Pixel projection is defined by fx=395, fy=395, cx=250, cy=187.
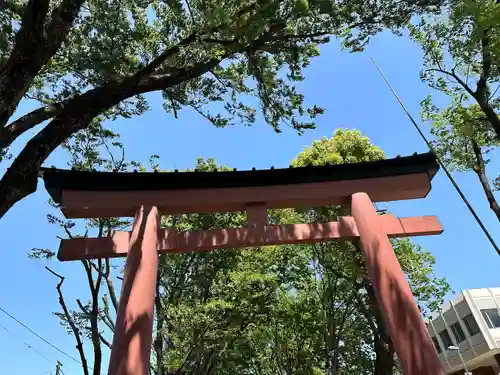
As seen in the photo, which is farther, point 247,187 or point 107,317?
point 107,317

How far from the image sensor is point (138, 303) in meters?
4.16

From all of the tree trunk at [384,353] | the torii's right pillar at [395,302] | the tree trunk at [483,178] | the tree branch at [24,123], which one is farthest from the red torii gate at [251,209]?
the tree trunk at [384,353]

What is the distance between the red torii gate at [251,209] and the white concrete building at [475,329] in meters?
18.0

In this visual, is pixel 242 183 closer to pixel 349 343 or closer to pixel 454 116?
pixel 454 116

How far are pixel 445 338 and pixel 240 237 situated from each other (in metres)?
25.2

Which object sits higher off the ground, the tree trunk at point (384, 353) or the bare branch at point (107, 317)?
the bare branch at point (107, 317)

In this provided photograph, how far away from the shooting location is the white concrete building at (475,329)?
2120 centimetres

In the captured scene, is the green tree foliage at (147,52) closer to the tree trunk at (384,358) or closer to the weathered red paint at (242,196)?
the weathered red paint at (242,196)

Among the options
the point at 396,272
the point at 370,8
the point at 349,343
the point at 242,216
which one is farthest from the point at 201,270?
the point at 370,8

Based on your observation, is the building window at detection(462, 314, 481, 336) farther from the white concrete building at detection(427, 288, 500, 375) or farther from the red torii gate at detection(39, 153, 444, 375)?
the red torii gate at detection(39, 153, 444, 375)

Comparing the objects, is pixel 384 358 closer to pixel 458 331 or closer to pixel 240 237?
pixel 240 237

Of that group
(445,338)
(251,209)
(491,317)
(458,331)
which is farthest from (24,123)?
(445,338)

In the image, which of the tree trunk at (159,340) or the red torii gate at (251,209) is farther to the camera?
the tree trunk at (159,340)

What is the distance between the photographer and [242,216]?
1069 centimetres
